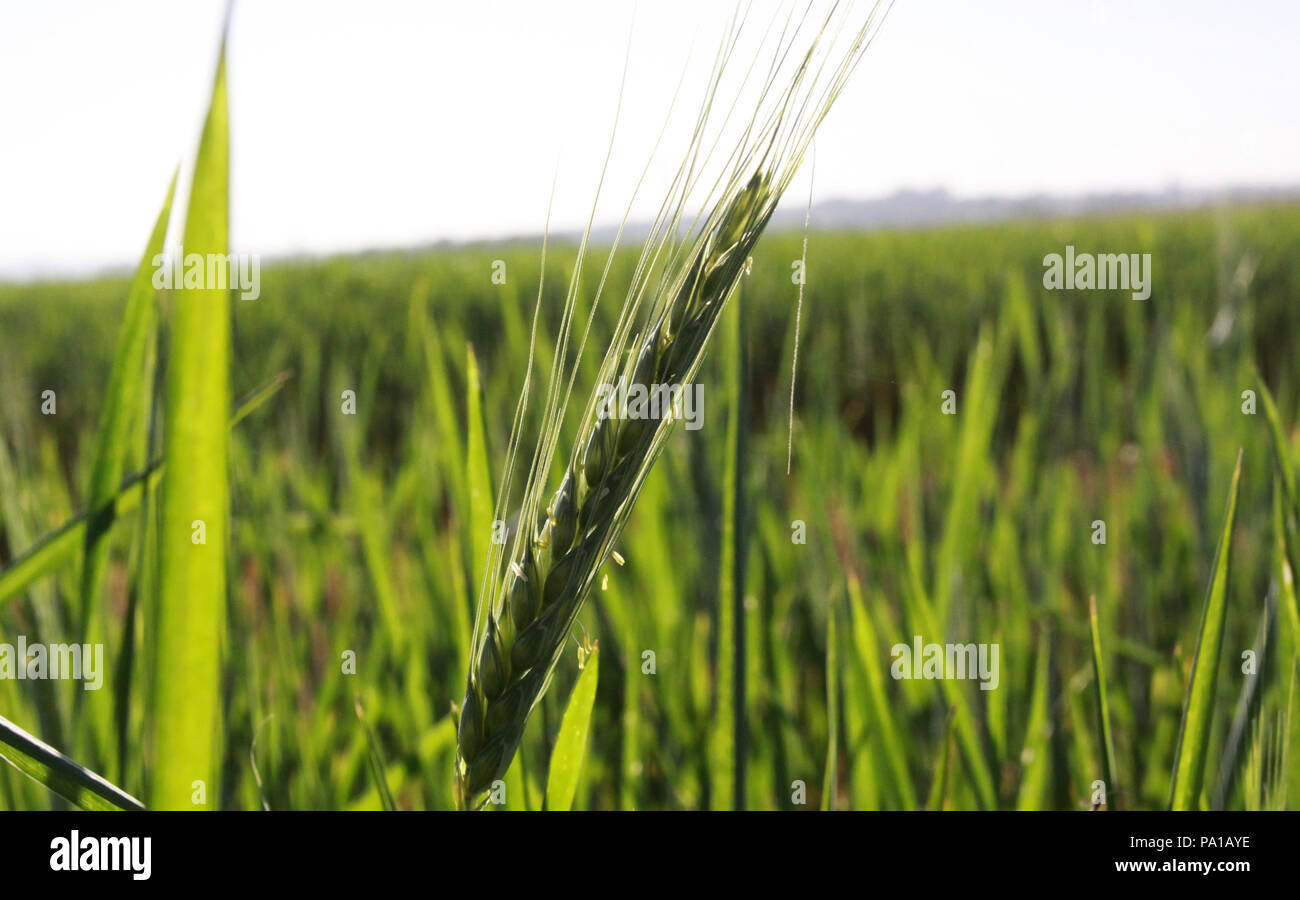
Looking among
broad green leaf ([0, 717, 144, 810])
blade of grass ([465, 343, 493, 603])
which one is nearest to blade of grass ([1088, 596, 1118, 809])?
blade of grass ([465, 343, 493, 603])

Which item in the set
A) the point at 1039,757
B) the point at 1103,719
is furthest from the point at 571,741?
the point at 1039,757

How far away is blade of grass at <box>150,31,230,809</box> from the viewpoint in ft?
0.68

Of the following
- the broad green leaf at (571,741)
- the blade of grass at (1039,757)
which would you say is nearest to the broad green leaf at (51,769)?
the broad green leaf at (571,741)

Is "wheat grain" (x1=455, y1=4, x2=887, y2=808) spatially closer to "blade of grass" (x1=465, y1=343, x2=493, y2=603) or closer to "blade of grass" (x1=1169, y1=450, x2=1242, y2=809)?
"blade of grass" (x1=465, y1=343, x2=493, y2=603)

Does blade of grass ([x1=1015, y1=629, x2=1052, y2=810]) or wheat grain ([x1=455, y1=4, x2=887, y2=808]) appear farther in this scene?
blade of grass ([x1=1015, y1=629, x2=1052, y2=810])

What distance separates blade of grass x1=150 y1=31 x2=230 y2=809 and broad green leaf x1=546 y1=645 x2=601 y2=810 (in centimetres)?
11

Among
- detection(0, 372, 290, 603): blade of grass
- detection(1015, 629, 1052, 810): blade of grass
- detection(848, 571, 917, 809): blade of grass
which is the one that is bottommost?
detection(1015, 629, 1052, 810): blade of grass

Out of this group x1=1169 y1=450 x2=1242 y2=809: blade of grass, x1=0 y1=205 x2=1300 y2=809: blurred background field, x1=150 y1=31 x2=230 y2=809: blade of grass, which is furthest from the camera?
x1=0 y1=205 x2=1300 y2=809: blurred background field

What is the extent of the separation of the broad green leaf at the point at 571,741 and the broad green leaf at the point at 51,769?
125 millimetres

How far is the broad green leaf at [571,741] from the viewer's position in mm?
291

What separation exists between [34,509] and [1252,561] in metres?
1.29

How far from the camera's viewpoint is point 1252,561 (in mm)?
1049

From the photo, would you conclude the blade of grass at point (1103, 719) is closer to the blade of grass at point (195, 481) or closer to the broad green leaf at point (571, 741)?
the broad green leaf at point (571, 741)
